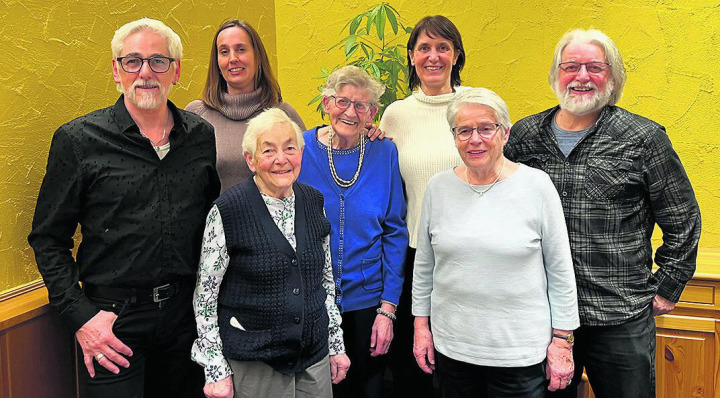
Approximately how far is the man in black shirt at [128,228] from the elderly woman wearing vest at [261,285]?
0.51 feet

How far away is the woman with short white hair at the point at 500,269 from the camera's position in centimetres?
174

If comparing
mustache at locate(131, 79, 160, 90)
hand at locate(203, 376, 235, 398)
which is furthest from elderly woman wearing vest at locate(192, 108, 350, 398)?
mustache at locate(131, 79, 160, 90)

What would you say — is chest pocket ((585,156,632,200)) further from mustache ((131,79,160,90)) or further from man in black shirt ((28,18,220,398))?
mustache ((131,79,160,90))

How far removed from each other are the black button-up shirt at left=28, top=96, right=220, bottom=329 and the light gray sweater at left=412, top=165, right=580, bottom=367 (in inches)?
31.7

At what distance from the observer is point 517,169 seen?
1813 millimetres

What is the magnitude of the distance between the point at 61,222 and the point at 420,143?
1243 millimetres

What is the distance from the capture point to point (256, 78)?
2463 mm

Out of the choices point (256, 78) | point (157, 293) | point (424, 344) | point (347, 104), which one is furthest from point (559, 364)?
point (256, 78)

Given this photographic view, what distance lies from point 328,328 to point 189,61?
65.7 inches

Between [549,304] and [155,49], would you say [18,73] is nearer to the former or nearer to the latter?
[155,49]

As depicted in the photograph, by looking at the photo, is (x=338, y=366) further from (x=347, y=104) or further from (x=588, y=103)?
(x=588, y=103)

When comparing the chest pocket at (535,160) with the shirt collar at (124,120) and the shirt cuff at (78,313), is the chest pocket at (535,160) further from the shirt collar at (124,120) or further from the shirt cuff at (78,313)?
the shirt cuff at (78,313)

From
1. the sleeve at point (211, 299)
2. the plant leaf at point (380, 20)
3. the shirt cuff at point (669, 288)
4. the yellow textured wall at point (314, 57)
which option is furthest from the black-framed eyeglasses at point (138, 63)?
the shirt cuff at point (669, 288)

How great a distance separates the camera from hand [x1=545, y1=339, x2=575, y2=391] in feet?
5.79
